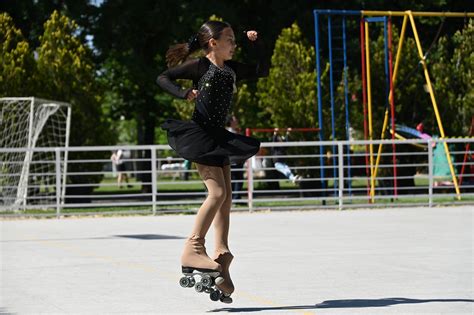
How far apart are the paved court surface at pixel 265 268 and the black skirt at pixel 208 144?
1.04m

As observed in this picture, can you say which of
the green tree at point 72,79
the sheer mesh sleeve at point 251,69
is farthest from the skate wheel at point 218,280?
the green tree at point 72,79

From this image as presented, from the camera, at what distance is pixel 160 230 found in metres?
16.2

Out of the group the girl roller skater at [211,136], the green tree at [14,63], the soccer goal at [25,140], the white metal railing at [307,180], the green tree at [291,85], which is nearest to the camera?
the girl roller skater at [211,136]

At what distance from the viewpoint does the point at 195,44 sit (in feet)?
26.8

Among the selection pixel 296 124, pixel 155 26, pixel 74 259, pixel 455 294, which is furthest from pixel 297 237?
pixel 155 26

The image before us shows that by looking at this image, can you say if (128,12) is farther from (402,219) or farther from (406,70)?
(402,219)

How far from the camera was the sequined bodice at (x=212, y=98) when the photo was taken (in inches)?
313

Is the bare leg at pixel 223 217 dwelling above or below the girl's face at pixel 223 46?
below

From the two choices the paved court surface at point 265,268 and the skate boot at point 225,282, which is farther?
the paved court surface at point 265,268

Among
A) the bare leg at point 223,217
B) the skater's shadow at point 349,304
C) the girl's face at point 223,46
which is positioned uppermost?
the girl's face at point 223,46

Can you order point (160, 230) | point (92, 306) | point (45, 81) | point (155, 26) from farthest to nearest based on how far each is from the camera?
point (155, 26) < point (45, 81) < point (160, 230) < point (92, 306)

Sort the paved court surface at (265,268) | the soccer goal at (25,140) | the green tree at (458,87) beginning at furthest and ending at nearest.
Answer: the green tree at (458,87), the soccer goal at (25,140), the paved court surface at (265,268)

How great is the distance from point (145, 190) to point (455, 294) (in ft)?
89.0

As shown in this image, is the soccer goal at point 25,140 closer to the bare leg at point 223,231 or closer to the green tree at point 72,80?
the green tree at point 72,80
